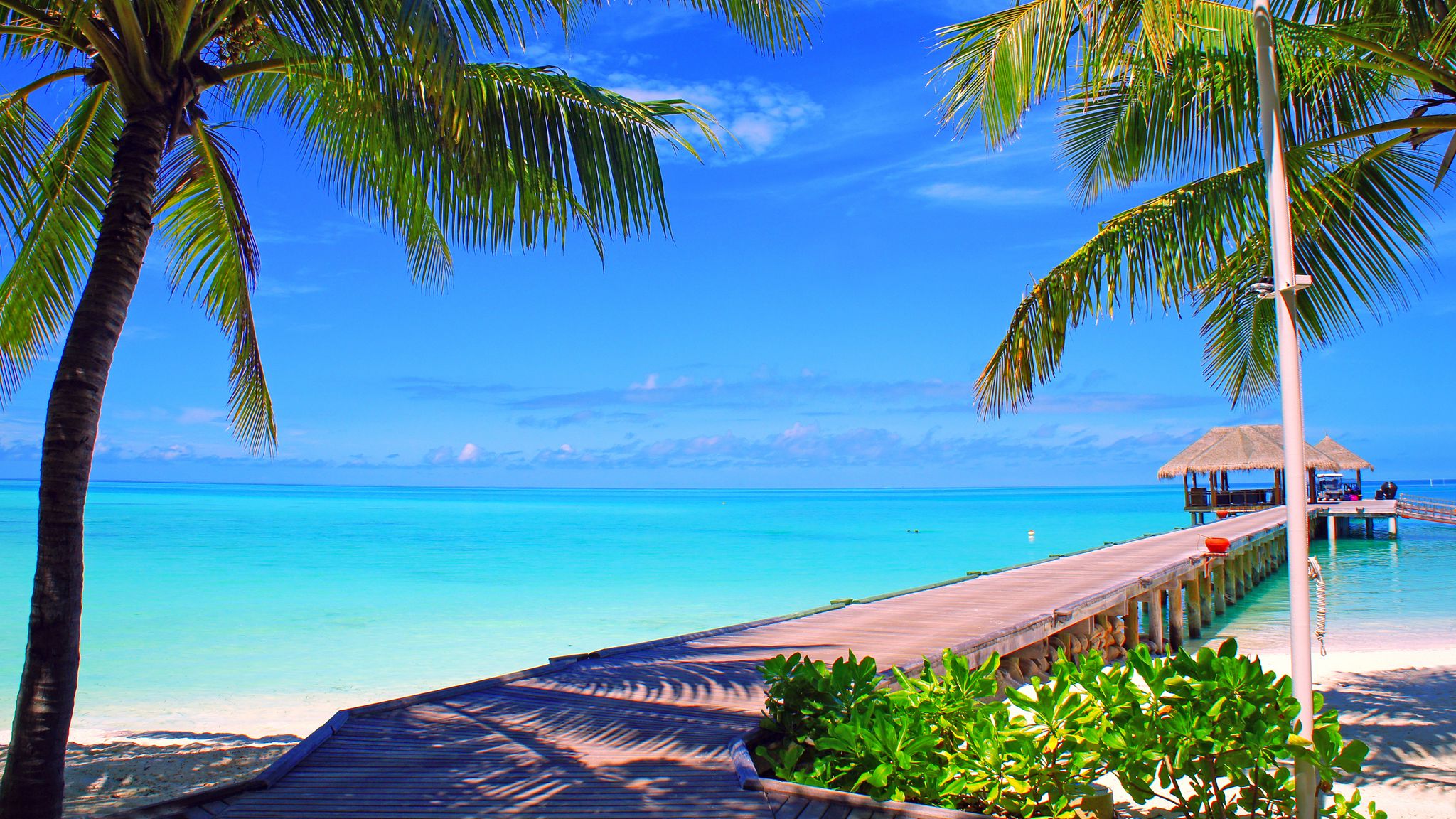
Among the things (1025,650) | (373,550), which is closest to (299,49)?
(1025,650)

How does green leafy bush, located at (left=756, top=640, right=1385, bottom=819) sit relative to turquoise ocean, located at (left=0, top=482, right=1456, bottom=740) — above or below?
above

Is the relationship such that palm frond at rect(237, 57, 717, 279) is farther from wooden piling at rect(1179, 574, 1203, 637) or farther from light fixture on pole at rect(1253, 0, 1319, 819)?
wooden piling at rect(1179, 574, 1203, 637)

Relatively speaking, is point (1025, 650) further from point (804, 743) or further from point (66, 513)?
point (66, 513)

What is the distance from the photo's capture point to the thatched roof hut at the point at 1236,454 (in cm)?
3281

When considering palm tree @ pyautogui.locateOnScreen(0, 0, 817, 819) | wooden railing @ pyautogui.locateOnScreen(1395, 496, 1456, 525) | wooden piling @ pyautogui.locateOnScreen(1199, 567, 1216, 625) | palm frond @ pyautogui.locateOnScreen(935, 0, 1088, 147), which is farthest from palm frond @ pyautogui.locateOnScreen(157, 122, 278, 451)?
wooden railing @ pyautogui.locateOnScreen(1395, 496, 1456, 525)

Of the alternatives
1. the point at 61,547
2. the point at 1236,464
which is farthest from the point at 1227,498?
the point at 61,547

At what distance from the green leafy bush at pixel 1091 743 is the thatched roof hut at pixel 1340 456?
37081 millimetres

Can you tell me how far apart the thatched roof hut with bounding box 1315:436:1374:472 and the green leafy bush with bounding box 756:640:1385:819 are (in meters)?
37.1

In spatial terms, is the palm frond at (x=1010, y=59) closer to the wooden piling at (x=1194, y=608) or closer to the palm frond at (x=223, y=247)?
the palm frond at (x=223, y=247)

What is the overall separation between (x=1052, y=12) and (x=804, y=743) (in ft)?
13.8

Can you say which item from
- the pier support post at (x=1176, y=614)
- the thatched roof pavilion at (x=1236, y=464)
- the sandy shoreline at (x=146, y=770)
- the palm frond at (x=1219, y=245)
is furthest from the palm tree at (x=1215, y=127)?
the thatched roof pavilion at (x=1236, y=464)

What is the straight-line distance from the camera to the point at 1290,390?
3455 mm

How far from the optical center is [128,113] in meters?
3.80

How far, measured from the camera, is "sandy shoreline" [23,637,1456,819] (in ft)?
18.7
